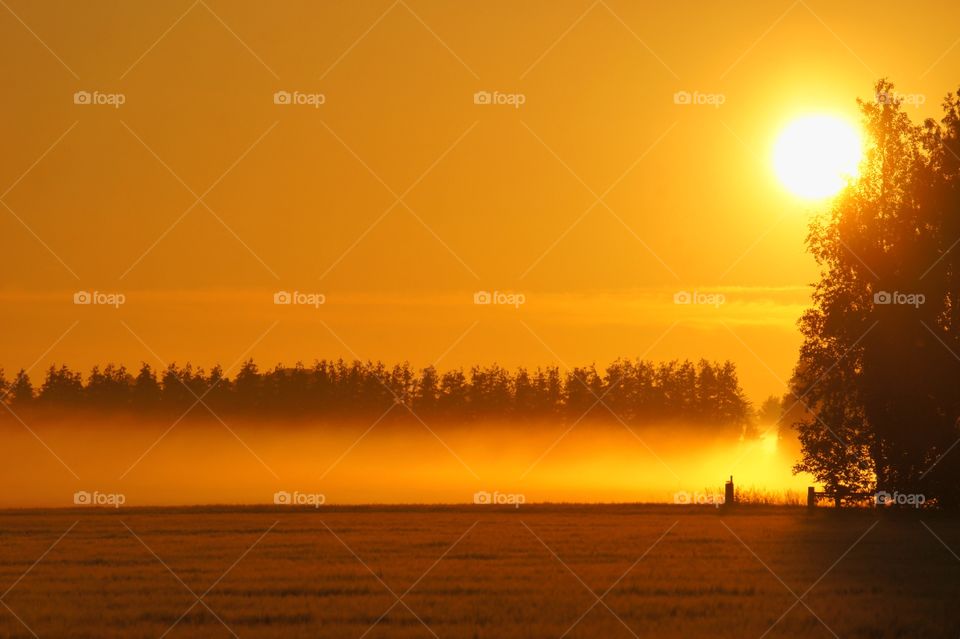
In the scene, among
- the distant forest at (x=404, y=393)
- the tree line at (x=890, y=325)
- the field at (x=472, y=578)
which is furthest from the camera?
the distant forest at (x=404, y=393)

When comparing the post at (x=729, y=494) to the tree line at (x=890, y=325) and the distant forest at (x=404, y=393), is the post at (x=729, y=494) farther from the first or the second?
the distant forest at (x=404, y=393)

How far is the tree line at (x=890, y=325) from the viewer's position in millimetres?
52656

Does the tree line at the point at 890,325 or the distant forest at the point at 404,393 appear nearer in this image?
the tree line at the point at 890,325

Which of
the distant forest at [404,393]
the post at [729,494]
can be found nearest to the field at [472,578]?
the post at [729,494]

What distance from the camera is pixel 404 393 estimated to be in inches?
5684

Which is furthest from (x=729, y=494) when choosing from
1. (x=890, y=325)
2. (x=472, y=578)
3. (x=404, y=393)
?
(x=404, y=393)

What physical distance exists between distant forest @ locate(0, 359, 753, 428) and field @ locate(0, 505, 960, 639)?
85484 mm

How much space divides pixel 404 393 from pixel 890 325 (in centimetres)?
9495

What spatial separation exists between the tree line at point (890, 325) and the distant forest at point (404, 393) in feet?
258

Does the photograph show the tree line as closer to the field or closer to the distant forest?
the field

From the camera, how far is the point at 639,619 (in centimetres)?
2191

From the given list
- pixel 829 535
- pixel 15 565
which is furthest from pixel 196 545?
pixel 829 535

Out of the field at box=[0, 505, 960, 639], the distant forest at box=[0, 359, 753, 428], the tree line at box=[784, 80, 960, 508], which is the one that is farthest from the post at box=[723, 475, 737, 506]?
the distant forest at box=[0, 359, 753, 428]

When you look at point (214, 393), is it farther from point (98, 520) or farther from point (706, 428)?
point (98, 520)
